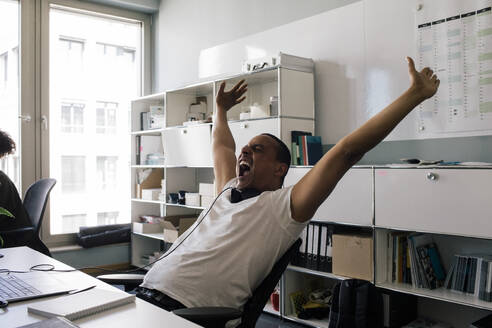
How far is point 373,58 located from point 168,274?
2088 millimetres

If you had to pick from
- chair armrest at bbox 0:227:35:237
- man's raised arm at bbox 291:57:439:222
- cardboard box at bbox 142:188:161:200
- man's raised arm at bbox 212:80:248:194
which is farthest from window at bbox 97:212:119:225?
man's raised arm at bbox 291:57:439:222

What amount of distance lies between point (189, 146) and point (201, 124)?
0.25 m

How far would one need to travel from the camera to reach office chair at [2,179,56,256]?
3.30m

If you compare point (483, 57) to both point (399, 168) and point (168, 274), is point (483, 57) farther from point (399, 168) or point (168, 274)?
point (168, 274)

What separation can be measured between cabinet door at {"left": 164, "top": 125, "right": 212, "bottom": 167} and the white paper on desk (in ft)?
8.17

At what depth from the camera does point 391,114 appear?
1431 mm

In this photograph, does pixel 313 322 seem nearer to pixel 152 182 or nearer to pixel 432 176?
pixel 432 176

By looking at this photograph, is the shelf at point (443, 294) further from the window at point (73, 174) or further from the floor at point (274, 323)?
the window at point (73, 174)

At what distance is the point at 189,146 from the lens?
394cm

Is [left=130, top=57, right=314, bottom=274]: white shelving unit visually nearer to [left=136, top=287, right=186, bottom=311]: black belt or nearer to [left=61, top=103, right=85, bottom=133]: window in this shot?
[left=61, top=103, right=85, bottom=133]: window

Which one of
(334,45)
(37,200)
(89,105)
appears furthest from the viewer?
Answer: (89,105)

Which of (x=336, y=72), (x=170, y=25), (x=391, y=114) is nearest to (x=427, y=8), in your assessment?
(x=336, y=72)

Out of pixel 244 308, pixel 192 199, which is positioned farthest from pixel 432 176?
pixel 192 199

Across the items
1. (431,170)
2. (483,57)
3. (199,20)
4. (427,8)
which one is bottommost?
(431,170)
